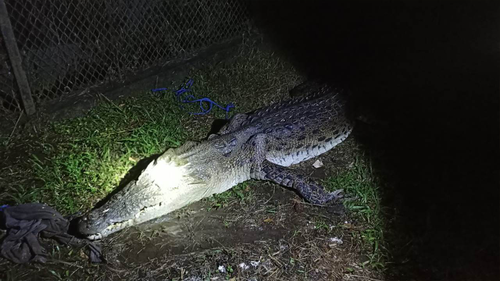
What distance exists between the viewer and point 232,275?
3.41 metres

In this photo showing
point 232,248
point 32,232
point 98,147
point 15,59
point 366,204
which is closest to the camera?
point 32,232

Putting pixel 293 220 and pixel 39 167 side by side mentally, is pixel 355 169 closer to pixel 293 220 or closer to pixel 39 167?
pixel 293 220

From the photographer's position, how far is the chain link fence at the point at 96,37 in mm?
5145

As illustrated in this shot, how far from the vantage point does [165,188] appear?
3.84m

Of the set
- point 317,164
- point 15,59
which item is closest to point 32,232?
point 15,59

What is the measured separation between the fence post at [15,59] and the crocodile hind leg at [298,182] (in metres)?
2.95

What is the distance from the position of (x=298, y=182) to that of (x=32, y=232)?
96.1 inches

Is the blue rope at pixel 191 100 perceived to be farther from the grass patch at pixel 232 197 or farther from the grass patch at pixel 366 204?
the grass patch at pixel 366 204

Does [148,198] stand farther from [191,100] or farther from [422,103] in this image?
[422,103]

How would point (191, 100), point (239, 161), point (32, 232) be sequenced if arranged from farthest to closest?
1. point (191, 100)
2. point (239, 161)
3. point (32, 232)

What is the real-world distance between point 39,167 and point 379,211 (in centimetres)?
343

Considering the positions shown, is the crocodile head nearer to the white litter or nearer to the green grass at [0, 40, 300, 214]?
the green grass at [0, 40, 300, 214]

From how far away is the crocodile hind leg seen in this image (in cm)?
415

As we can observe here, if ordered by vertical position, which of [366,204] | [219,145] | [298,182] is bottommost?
[366,204]
